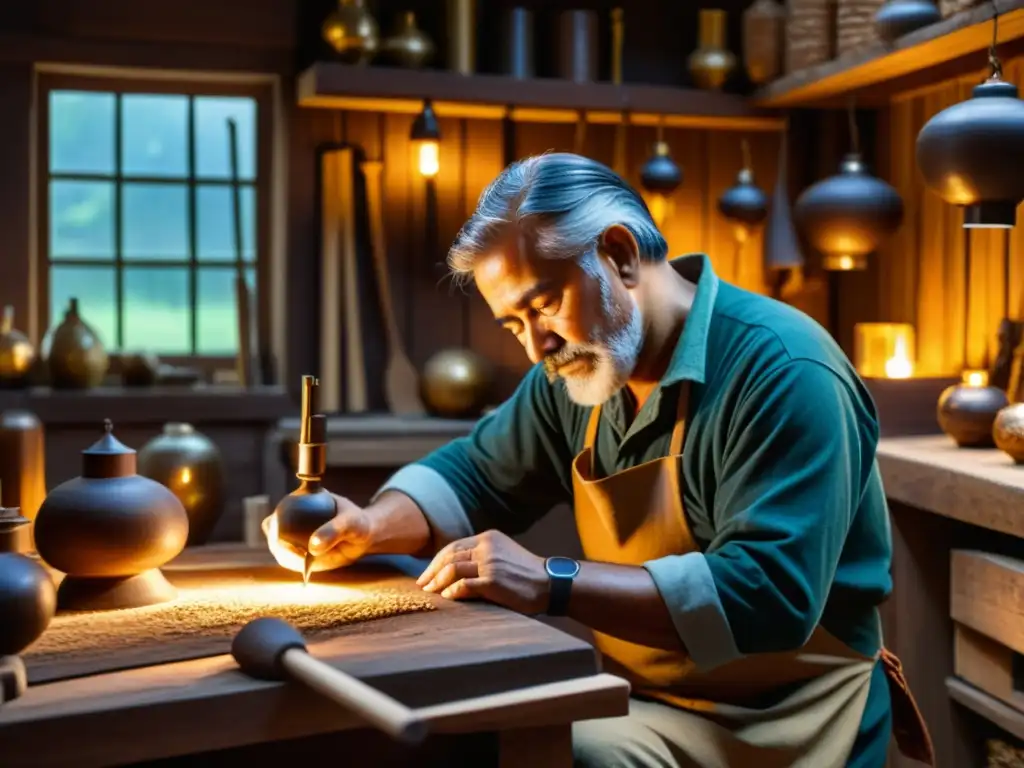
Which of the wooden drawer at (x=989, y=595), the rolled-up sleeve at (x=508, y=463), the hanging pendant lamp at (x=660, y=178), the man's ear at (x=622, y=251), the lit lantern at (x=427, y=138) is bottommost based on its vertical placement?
the wooden drawer at (x=989, y=595)

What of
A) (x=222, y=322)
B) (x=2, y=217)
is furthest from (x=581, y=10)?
(x=2, y=217)

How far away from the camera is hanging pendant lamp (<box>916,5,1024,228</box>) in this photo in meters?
3.16

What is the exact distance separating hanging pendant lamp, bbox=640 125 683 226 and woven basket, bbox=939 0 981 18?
47.6 inches

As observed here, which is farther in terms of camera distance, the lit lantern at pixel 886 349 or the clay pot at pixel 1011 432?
the lit lantern at pixel 886 349

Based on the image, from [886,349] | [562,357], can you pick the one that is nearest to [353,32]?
[886,349]

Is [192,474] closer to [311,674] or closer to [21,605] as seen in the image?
[21,605]

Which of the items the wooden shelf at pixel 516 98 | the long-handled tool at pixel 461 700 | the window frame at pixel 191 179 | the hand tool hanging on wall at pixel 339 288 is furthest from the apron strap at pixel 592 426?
the window frame at pixel 191 179

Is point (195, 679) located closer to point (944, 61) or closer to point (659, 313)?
point (659, 313)

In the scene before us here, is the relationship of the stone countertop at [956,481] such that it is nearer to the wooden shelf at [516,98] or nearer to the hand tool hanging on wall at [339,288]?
the wooden shelf at [516,98]

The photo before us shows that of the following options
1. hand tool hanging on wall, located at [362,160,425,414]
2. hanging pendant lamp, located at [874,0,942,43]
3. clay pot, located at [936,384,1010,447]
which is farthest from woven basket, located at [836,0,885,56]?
hand tool hanging on wall, located at [362,160,425,414]

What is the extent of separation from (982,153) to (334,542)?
1.85 meters

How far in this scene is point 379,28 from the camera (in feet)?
16.1

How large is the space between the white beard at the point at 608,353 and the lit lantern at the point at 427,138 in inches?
94.0

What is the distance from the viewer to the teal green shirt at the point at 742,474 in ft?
6.72
